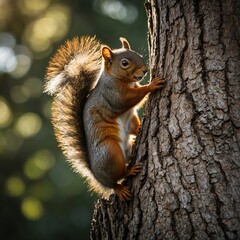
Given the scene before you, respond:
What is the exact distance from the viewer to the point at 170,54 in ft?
8.23

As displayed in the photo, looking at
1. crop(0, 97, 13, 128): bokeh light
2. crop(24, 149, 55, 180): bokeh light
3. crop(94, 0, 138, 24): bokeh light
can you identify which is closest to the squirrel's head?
crop(94, 0, 138, 24): bokeh light

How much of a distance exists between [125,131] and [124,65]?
405 millimetres

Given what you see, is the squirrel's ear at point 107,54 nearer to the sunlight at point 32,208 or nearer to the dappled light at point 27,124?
the sunlight at point 32,208

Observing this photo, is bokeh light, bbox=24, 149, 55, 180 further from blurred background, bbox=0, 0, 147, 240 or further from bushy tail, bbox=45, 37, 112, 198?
bushy tail, bbox=45, 37, 112, 198

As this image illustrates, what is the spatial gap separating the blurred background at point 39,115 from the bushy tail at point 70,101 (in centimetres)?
468

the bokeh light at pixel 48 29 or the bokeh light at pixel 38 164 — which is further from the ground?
the bokeh light at pixel 48 29

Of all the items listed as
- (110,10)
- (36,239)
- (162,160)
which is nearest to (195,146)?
(162,160)

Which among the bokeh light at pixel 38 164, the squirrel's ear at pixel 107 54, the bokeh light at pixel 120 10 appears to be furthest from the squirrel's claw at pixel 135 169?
the bokeh light at pixel 38 164

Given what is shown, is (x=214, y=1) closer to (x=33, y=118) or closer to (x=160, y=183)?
(x=160, y=183)

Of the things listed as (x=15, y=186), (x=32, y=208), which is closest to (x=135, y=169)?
(x=32, y=208)

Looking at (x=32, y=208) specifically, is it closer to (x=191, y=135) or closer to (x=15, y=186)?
(x=15, y=186)

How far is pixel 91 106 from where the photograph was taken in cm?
303

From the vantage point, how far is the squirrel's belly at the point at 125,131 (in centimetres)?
301

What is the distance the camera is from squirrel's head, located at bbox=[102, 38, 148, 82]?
3.11 m
